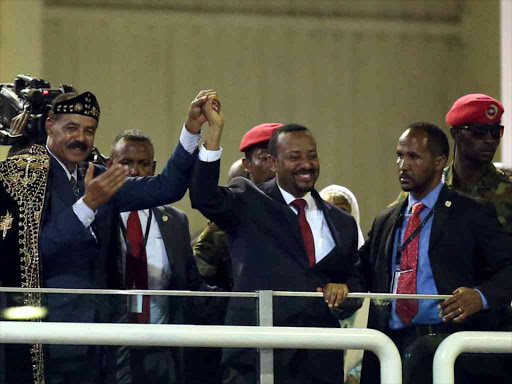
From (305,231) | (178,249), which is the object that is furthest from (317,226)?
(178,249)

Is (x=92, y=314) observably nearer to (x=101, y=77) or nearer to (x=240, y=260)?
(x=240, y=260)

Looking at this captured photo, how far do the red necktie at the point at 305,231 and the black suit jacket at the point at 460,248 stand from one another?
8.7 inches

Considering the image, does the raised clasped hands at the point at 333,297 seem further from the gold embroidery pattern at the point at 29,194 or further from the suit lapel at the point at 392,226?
the gold embroidery pattern at the point at 29,194

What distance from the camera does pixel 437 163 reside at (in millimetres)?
3430

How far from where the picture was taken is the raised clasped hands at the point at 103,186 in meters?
3.00

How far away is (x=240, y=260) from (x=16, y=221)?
66 cm

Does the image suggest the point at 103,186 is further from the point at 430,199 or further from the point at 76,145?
the point at 430,199

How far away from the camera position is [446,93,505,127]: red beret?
3.70 m

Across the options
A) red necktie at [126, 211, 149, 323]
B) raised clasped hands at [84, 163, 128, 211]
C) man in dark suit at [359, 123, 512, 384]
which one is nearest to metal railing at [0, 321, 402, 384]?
man in dark suit at [359, 123, 512, 384]

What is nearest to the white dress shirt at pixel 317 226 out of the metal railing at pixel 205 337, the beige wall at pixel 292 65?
the metal railing at pixel 205 337

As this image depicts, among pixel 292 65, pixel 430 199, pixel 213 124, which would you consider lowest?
pixel 430 199

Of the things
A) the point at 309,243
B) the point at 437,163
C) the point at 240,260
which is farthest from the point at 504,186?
the point at 240,260

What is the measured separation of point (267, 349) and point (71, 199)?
0.93 metres

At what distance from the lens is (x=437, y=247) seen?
322cm
